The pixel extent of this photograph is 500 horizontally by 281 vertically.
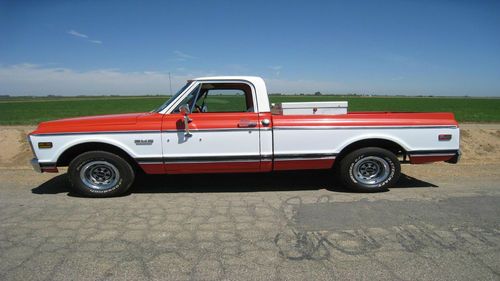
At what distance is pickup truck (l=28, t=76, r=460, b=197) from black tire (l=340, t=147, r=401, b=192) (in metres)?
0.01

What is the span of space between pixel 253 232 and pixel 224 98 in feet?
7.63

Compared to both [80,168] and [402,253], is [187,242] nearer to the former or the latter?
[402,253]

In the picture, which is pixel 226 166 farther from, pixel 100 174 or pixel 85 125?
pixel 85 125

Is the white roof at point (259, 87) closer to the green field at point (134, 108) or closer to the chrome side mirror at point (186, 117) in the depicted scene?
the green field at point (134, 108)

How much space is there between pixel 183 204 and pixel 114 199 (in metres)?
1.09

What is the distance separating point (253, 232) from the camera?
3.38m

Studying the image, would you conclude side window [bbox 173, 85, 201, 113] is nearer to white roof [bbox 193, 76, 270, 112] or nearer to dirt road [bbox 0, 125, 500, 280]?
white roof [bbox 193, 76, 270, 112]

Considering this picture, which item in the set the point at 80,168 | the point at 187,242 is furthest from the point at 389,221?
the point at 80,168

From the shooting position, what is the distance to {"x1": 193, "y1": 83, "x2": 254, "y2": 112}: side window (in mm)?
4824

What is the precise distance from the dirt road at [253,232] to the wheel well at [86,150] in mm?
531

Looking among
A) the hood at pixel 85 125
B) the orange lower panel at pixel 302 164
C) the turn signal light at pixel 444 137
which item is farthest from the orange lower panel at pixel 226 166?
the turn signal light at pixel 444 137

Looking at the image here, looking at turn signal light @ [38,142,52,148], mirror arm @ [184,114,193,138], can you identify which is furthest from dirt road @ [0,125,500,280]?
mirror arm @ [184,114,193,138]

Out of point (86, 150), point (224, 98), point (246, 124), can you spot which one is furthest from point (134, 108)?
point (246, 124)

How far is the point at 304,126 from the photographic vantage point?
4.49 metres
